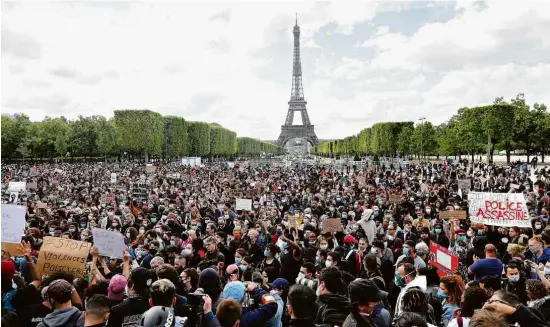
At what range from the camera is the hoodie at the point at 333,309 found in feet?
13.0

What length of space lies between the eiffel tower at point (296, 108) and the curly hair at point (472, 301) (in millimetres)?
135479

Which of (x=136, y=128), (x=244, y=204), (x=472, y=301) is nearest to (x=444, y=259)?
(x=472, y=301)

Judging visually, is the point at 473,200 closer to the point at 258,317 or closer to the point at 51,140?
the point at 258,317

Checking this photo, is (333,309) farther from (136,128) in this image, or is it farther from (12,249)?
(136,128)

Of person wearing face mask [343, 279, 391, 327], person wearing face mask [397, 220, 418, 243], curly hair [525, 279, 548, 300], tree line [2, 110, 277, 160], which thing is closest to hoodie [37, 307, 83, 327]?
person wearing face mask [343, 279, 391, 327]

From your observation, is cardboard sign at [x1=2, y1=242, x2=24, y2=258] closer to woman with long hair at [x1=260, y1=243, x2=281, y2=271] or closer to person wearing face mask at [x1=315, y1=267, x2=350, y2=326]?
woman with long hair at [x1=260, y1=243, x2=281, y2=271]

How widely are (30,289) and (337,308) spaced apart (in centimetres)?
299

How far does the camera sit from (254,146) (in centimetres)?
16588

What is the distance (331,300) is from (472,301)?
118 cm

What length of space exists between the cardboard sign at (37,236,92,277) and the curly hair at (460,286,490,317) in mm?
4347

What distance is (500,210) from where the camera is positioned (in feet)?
31.8

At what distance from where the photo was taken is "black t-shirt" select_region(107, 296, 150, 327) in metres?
3.99

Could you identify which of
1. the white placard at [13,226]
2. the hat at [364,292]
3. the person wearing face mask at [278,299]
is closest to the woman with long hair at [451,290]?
the hat at [364,292]

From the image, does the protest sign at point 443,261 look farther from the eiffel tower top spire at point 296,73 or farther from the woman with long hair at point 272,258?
the eiffel tower top spire at point 296,73
